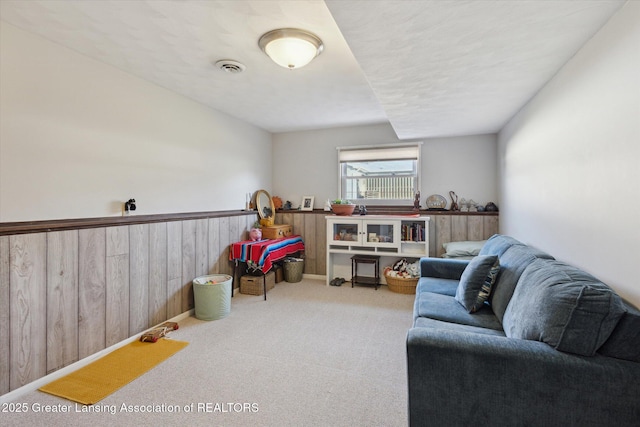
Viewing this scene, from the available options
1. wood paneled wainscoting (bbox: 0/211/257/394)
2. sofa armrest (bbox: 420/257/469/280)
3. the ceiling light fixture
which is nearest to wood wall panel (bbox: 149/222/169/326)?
wood paneled wainscoting (bbox: 0/211/257/394)

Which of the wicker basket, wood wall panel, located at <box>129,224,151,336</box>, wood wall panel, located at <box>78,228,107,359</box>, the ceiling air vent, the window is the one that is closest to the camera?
wood wall panel, located at <box>78,228,107,359</box>

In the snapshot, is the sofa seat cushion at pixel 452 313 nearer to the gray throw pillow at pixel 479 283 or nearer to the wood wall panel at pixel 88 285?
the gray throw pillow at pixel 479 283

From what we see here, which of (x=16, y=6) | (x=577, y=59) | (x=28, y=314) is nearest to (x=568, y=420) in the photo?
(x=577, y=59)

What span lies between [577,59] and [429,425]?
88.2 inches

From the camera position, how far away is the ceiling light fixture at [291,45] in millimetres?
2082

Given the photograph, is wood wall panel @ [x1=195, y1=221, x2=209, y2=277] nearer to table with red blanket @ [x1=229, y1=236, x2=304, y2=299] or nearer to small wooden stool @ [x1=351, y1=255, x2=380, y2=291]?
table with red blanket @ [x1=229, y1=236, x2=304, y2=299]

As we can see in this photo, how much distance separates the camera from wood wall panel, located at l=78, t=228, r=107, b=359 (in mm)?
2340

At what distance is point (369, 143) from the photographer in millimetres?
4738

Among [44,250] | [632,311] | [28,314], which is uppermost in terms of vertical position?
[44,250]

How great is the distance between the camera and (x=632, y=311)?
1209mm

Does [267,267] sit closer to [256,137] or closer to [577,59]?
[256,137]

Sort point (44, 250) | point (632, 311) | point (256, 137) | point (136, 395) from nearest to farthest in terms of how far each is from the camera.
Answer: point (632, 311) → point (136, 395) → point (44, 250) → point (256, 137)

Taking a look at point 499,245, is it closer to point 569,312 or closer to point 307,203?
point 569,312

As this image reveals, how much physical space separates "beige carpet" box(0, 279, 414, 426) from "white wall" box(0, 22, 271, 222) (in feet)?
4.45
